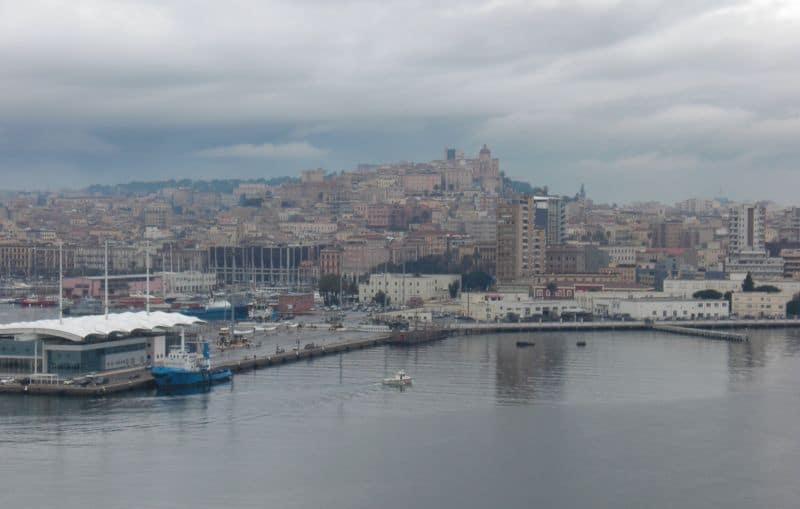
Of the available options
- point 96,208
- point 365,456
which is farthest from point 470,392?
point 96,208

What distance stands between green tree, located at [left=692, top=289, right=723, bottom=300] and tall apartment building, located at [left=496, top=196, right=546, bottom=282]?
3954 mm

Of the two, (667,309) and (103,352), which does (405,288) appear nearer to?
(667,309)

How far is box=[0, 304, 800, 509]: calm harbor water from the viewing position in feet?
33.4

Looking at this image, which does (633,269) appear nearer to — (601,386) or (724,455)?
(601,386)

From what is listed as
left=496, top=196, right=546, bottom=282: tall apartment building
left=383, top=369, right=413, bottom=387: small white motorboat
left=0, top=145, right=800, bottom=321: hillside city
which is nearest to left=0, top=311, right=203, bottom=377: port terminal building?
left=383, top=369, right=413, bottom=387: small white motorboat

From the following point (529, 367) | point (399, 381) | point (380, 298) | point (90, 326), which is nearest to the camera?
point (399, 381)

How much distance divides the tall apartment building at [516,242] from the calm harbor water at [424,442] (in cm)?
1281

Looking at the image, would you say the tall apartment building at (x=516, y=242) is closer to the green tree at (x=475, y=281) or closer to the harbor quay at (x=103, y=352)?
the green tree at (x=475, y=281)

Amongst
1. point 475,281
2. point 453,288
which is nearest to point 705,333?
point 453,288

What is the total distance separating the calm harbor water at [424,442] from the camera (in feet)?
33.4

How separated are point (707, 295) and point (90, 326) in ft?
49.6

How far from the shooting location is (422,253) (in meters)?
40.7

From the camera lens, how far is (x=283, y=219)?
6053 cm

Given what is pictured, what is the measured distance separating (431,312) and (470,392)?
36.8ft
